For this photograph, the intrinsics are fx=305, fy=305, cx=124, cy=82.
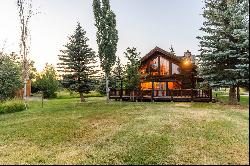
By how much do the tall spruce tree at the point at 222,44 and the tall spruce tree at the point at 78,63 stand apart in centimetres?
1590

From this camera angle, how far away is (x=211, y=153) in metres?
13.0

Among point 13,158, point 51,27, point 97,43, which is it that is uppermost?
point 51,27

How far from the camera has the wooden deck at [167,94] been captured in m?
33.7

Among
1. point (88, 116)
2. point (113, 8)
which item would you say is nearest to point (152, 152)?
point (88, 116)

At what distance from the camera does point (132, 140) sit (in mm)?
15484

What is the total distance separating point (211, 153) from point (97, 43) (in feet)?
92.5

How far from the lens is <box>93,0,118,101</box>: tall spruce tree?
38.3 meters

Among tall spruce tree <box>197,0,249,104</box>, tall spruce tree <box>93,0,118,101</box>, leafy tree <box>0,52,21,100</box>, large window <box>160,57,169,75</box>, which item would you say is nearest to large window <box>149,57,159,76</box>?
large window <box>160,57,169,75</box>

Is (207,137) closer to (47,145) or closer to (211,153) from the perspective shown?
(211,153)

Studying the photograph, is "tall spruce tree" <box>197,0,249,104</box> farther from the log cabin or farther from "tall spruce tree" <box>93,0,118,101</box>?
"tall spruce tree" <box>93,0,118,101</box>

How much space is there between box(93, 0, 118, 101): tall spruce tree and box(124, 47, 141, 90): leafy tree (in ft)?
10.7

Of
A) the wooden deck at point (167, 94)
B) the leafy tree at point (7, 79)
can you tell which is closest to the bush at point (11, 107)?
the leafy tree at point (7, 79)

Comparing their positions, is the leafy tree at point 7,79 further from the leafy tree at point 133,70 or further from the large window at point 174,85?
the large window at point 174,85

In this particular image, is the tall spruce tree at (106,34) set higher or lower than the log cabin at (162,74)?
higher
